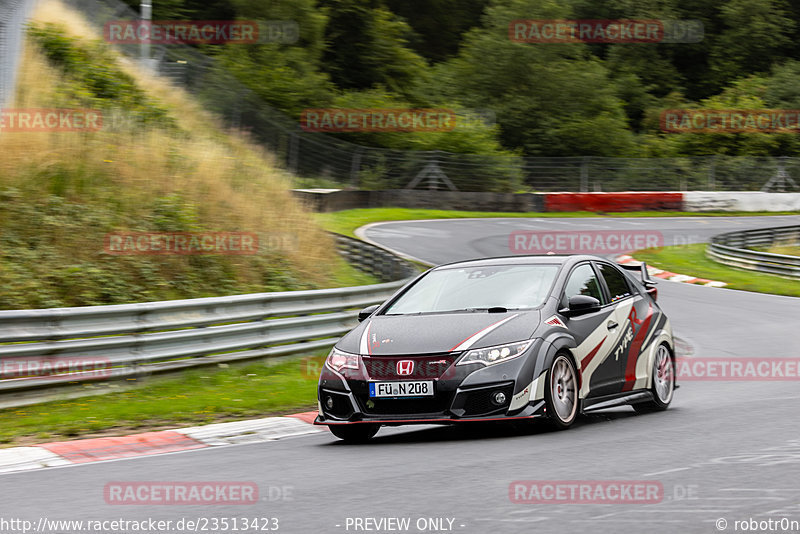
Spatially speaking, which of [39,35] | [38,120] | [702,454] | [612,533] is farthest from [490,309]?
[39,35]

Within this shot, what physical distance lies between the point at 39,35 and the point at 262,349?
11.9m

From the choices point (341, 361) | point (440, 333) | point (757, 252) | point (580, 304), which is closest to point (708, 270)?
point (757, 252)

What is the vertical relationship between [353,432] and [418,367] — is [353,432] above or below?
below

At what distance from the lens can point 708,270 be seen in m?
27.3

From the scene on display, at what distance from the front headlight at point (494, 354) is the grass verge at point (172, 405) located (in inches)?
120

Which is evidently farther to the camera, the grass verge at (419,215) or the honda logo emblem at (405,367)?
the grass verge at (419,215)

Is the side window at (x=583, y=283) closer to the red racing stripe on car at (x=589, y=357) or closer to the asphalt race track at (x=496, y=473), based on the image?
the red racing stripe on car at (x=589, y=357)

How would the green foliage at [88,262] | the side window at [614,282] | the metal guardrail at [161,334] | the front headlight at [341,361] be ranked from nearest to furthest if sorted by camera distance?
1. the front headlight at [341,361]
2. the side window at [614,282]
3. the metal guardrail at [161,334]
4. the green foliage at [88,262]

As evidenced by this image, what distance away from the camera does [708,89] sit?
70.1 m

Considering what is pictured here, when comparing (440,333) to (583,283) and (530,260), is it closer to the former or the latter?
(530,260)

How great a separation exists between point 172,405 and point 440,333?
136 inches

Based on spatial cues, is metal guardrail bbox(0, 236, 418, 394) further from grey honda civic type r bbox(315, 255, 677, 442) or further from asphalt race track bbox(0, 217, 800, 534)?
grey honda civic type r bbox(315, 255, 677, 442)

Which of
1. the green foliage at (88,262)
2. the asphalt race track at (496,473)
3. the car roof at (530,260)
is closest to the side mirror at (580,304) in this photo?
the car roof at (530,260)

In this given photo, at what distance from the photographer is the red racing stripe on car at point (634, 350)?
9.37 meters
